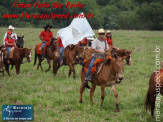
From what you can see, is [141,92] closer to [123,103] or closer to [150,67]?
[123,103]

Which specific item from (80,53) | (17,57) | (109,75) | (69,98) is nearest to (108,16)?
(17,57)

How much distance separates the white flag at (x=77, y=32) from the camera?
15.9m

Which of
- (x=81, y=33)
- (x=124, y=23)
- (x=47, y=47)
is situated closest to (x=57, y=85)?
(x=81, y=33)

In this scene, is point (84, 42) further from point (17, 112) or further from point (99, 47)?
point (17, 112)

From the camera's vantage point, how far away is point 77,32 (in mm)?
15891

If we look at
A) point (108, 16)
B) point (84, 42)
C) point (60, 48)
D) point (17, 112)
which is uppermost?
point (108, 16)

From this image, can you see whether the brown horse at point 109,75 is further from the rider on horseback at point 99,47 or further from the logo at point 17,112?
the logo at point 17,112

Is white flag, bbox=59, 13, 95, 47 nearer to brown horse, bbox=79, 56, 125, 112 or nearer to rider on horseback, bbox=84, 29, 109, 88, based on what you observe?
rider on horseback, bbox=84, 29, 109, 88

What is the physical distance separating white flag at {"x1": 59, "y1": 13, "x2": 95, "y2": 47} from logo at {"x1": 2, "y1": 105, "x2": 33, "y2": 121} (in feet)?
22.8

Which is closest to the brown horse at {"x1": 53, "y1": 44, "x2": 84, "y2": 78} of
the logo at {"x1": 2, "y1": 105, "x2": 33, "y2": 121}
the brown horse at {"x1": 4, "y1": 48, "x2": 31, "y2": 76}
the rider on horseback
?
the brown horse at {"x1": 4, "y1": 48, "x2": 31, "y2": 76}

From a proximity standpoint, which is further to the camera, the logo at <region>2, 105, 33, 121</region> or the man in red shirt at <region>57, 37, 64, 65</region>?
the man in red shirt at <region>57, 37, 64, 65</region>

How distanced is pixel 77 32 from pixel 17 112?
7.59 metres

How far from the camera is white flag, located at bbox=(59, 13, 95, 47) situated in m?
15.9

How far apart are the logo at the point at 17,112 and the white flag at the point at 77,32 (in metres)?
Answer: 6.93
